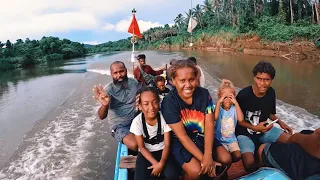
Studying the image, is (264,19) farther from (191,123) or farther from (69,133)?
(191,123)

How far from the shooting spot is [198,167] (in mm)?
A: 2002

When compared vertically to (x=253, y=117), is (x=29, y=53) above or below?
above

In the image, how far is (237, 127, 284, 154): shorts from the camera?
2.45 meters

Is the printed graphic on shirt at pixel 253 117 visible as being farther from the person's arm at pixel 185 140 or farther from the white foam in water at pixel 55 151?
the white foam in water at pixel 55 151

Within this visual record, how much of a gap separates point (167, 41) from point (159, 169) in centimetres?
4804

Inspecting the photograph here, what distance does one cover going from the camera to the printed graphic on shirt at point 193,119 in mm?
2104

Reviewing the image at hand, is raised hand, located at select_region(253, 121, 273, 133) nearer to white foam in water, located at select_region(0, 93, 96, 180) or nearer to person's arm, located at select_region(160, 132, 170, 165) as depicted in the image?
person's arm, located at select_region(160, 132, 170, 165)

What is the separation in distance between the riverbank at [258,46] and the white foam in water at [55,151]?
1411 centimetres

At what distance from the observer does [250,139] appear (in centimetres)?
260

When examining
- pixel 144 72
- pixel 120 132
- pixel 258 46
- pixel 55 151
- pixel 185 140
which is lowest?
pixel 55 151

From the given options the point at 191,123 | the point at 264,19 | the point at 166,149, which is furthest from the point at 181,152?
the point at 264,19

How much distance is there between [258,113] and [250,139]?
288mm

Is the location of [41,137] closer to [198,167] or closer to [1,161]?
[1,161]

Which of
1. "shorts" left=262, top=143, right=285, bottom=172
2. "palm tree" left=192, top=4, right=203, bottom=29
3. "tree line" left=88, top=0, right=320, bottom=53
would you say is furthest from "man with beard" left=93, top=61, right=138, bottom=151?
"palm tree" left=192, top=4, right=203, bottom=29
